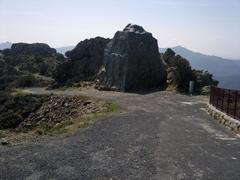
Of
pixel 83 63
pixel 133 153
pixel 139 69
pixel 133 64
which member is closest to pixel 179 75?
pixel 139 69

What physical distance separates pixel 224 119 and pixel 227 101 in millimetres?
1711

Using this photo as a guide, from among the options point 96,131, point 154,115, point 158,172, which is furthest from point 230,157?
point 154,115

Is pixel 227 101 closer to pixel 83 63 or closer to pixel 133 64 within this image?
pixel 133 64

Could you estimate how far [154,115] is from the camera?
74.6ft

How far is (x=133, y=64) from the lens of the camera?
3747cm

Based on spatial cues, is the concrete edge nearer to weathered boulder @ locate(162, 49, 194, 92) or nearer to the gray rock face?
weathered boulder @ locate(162, 49, 194, 92)

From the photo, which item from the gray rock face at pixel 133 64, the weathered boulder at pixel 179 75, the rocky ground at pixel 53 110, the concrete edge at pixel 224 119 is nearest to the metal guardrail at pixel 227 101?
the concrete edge at pixel 224 119

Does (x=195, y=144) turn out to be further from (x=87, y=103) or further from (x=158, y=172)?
(x=87, y=103)

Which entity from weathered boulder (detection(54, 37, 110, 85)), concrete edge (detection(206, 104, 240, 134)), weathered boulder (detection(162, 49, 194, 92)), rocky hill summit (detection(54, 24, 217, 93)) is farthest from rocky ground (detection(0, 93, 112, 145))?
weathered boulder (detection(162, 49, 194, 92))

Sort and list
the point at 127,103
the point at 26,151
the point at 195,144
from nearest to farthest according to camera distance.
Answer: the point at 26,151 → the point at 195,144 → the point at 127,103

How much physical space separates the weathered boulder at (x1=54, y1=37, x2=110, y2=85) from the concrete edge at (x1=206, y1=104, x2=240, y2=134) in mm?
20529

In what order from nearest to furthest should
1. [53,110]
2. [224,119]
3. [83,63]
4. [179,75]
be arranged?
[224,119] → [53,110] → [179,75] → [83,63]

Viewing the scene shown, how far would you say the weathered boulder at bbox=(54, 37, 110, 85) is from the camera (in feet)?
144

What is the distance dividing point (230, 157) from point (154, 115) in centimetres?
912
